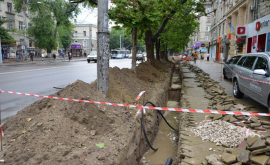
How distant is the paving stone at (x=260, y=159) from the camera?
285 cm

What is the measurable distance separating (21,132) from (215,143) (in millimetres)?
3462

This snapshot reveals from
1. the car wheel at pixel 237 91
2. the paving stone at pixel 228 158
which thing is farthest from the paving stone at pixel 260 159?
the car wheel at pixel 237 91

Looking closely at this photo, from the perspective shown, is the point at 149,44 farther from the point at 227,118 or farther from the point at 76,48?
the point at 76,48

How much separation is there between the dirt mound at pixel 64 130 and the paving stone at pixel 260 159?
6.43ft

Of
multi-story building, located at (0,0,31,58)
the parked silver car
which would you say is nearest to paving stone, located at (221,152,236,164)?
the parked silver car

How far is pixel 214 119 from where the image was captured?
201 inches

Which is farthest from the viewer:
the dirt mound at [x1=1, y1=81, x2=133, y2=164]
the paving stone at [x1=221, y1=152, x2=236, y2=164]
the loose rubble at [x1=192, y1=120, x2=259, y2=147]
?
the loose rubble at [x1=192, y1=120, x2=259, y2=147]

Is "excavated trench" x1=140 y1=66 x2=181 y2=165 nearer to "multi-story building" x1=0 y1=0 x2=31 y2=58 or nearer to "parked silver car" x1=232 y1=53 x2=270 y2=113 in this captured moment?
"parked silver car" x1=232 y1=53 x2=270 y2=113

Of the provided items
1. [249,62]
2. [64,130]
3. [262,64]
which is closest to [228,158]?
[64,130]

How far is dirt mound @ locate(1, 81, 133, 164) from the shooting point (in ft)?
9.69

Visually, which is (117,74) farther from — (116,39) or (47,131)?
(116,39)

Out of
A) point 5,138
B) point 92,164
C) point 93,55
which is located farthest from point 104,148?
point 93,55

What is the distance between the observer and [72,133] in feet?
11.3

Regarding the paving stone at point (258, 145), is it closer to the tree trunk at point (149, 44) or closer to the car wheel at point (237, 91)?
the car wheel at point (237, 91)
